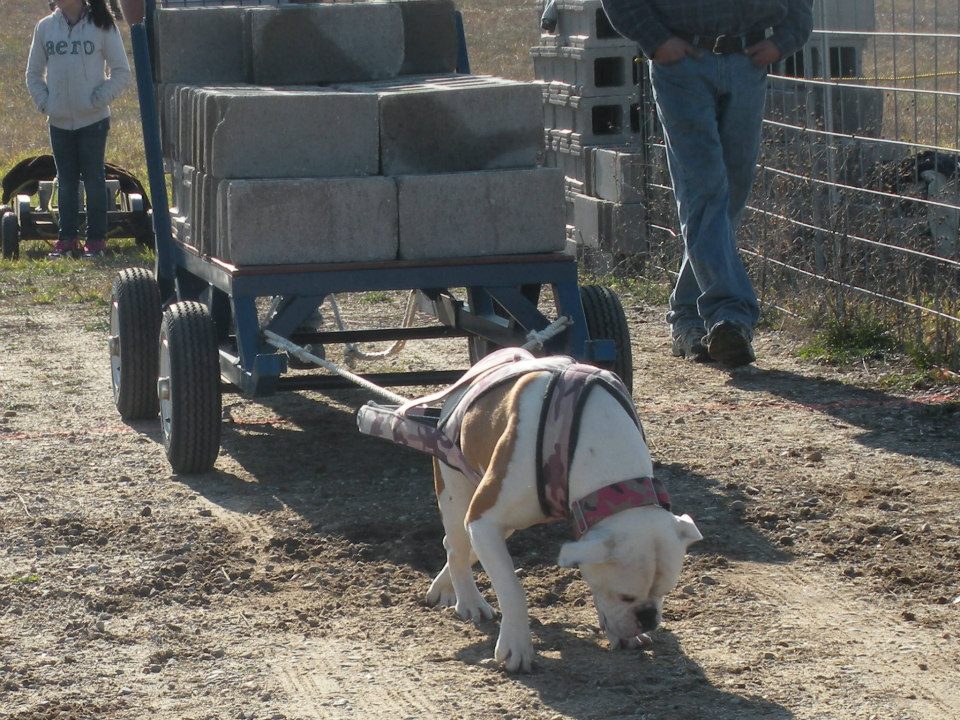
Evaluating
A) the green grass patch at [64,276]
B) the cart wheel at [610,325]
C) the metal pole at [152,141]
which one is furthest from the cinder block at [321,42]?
the green grass patch at [64,276]

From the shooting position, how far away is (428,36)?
7.22 metres

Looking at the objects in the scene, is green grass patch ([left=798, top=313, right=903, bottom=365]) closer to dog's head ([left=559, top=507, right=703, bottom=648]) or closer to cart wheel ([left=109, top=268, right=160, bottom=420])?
cart wheel ([left=109, top=268, right=160, bottom=420])

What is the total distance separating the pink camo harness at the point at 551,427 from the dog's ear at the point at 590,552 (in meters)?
0.09

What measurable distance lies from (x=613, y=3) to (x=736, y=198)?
1.21 meters

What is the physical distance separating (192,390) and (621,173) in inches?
205

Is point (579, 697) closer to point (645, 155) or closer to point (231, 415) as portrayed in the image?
point (231, 415)

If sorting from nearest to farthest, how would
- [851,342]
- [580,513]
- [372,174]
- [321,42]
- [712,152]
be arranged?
1. [580,513]
2. [372,174]
3. [321,42]
4. [712,152]
5. [851,342]

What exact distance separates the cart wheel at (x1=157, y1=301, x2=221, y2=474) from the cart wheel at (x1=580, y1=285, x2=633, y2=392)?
60.6 inches

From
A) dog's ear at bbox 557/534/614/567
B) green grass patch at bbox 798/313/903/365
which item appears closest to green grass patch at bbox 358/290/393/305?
green grass patch at bbox 798/313/903/365

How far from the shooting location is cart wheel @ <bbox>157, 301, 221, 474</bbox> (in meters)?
5.84

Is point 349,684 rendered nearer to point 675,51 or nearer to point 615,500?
point 615,500

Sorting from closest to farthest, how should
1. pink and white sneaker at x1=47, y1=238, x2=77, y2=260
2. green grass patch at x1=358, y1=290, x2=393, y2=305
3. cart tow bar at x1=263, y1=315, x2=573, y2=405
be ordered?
cart tow bar at x1=263, y1=315, x2=573, y2=405 → green grass patch at x1=358, y1=290, x2=393, y2=305 → pink and white sneaker at x1=47, y1=238, x2=77, y2=260

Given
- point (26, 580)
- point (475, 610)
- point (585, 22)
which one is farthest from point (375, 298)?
point (475, 610)

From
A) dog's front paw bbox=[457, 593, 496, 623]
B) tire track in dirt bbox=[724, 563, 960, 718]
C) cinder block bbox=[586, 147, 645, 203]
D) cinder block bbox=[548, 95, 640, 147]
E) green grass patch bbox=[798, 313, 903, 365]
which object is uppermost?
cinder block bbox=[548, 95, 640, 147]
